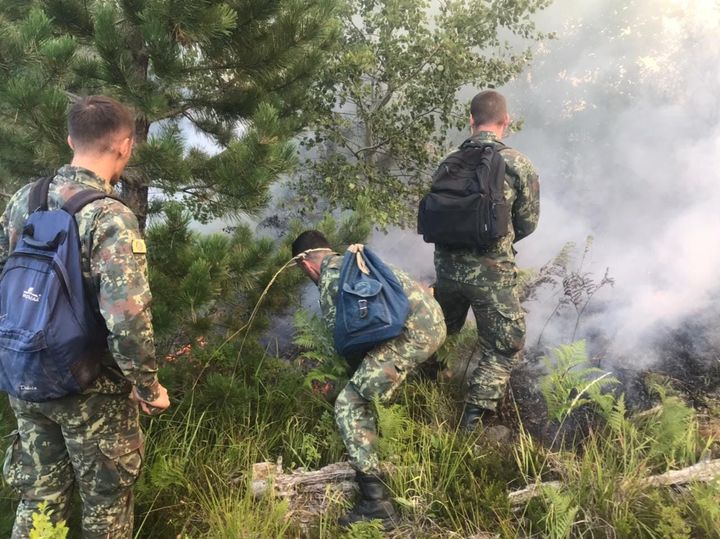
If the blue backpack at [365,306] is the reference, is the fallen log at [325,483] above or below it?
below

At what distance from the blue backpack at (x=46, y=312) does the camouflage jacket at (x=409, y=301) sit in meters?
1.08

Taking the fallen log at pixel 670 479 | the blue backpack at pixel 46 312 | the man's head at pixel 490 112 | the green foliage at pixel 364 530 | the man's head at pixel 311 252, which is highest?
the man's head at pixel 490 112

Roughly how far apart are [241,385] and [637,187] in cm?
638

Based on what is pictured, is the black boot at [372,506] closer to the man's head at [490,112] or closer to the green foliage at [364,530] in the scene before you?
the green foliage at [364,530]

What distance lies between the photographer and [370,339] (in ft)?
7.57

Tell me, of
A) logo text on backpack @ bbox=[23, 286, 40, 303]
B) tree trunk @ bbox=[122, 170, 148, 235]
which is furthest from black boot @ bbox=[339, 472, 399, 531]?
tree trunk @ bbox=[122, 170, 148, 235]

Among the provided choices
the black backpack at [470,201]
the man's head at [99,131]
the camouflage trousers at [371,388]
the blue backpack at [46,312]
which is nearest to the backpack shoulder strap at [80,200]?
the blue backpack at [46,312]

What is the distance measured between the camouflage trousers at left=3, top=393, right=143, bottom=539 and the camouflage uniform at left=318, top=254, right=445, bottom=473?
0.93m

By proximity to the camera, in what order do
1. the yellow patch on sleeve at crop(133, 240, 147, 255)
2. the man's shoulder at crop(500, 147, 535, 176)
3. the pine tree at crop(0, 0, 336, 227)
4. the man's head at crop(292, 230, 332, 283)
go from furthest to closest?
the man's shoulder at crop(500, 147, 535, 176)
the man's head at crop(292, 230, 332, 283)
the pine tree at crop(0, 0, 336, 227)
the yellow patch on sleeve at crop(133, 240, 147, 255)

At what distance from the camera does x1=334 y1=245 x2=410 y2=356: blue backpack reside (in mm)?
2291

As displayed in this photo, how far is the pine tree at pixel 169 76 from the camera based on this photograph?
2379 millimetres

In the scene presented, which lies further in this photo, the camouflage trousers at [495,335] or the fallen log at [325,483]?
the camouflage trousers at [495,335]

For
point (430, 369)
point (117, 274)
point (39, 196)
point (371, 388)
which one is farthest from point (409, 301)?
point (39, 196)

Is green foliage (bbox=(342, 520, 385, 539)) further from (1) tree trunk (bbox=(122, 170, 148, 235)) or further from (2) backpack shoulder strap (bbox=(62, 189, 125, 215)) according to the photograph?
(1) tree trunk (bbox=(122, 170, 148, 235))
